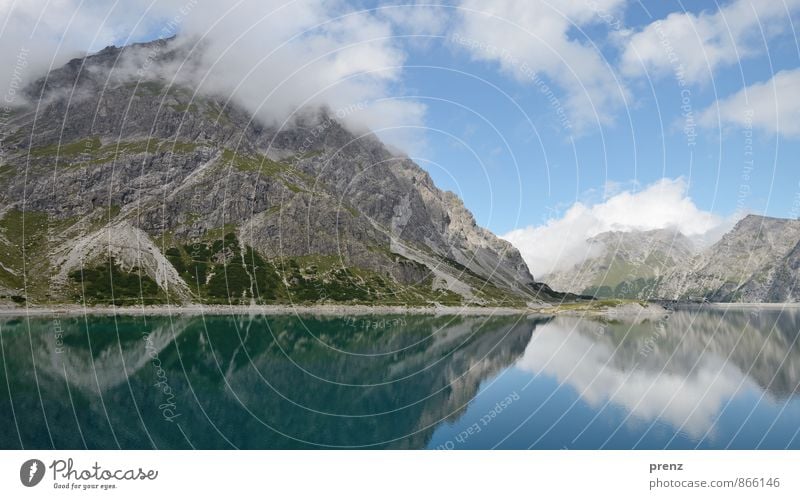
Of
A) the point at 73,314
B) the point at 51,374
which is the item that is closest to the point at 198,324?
the point at 73,314

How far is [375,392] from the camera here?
2470 inches

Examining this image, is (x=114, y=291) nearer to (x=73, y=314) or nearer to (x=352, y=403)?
(x=73, y=314)

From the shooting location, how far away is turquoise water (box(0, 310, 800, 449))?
137 feet

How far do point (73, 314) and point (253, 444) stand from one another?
12458 centimetres
